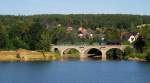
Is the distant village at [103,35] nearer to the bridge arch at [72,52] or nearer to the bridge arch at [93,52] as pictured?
the bridge arch at [93,52]

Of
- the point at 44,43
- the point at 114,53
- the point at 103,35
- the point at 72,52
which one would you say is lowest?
the point at 72,52

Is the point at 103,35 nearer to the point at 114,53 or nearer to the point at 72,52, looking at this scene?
the point at 72,52

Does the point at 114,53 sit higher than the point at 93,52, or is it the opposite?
the point at 114,53

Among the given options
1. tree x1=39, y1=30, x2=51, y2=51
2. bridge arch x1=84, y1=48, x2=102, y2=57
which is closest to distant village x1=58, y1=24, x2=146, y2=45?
bridge arch x1=84, y1=48, x2=102, y2=57

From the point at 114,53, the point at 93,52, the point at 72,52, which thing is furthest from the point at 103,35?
the point at 114,53

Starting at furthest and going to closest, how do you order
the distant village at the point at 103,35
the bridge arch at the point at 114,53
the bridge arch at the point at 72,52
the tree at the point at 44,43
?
the distant village at the point at 103,35 → the bridge arch at the point at 72,52 → the bridge arch at the point at 114,53 → the tree at the point at 44,43

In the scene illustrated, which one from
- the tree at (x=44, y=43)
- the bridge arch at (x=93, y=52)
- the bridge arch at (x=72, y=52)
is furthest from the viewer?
the bridge arch at (x=72, y=52)

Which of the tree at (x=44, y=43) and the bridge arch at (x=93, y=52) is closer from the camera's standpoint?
the tree at (x=44, y=43)

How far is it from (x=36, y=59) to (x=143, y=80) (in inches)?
1805

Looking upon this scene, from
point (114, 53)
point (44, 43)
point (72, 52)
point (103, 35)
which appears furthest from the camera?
point (103, 35)

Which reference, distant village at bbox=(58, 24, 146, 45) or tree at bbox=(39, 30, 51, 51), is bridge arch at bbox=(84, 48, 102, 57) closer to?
distant village at bbox=(58, 24, 146, 45)

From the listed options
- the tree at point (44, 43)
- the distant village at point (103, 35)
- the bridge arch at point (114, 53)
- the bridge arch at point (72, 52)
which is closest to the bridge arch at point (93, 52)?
the bridge arch at point (72, 52)

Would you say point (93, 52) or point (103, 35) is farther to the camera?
point (103, 35)

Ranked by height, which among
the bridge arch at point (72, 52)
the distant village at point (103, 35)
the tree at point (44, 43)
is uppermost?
the tree at point (44, 43)
